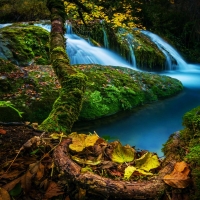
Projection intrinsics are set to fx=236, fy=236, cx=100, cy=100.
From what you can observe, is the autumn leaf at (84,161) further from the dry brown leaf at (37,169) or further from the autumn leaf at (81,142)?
the dry brown leaf at (37,169)

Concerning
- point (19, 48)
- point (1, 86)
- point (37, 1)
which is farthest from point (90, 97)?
point (37, 1)

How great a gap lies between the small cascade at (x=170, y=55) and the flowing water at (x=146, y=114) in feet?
5.07

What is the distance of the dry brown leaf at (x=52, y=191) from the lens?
122cm

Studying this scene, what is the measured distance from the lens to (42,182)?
130cm

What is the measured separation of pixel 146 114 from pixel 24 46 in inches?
192

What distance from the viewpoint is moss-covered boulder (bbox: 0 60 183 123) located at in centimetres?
571

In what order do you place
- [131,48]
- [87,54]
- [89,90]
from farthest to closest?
[131,48] → [87,54] → [89,90]

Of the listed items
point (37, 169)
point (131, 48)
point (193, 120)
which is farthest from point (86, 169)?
point (131, 48)

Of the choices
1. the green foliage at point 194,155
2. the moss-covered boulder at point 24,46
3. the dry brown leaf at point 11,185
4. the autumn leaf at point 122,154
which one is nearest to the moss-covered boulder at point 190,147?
the green foliage at point 194,155

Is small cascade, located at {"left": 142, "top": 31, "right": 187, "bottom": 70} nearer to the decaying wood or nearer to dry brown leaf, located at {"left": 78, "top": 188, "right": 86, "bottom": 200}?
the decaying wood

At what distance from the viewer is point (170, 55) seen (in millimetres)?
15125

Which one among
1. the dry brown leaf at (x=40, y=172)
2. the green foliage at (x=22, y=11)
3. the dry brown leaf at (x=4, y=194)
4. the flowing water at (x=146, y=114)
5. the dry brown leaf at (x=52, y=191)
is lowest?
the flowing water at (x=146, y=114)

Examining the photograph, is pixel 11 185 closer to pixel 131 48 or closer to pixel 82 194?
pixel 82 194

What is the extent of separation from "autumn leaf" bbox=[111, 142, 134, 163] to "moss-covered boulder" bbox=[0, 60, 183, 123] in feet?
13.4
